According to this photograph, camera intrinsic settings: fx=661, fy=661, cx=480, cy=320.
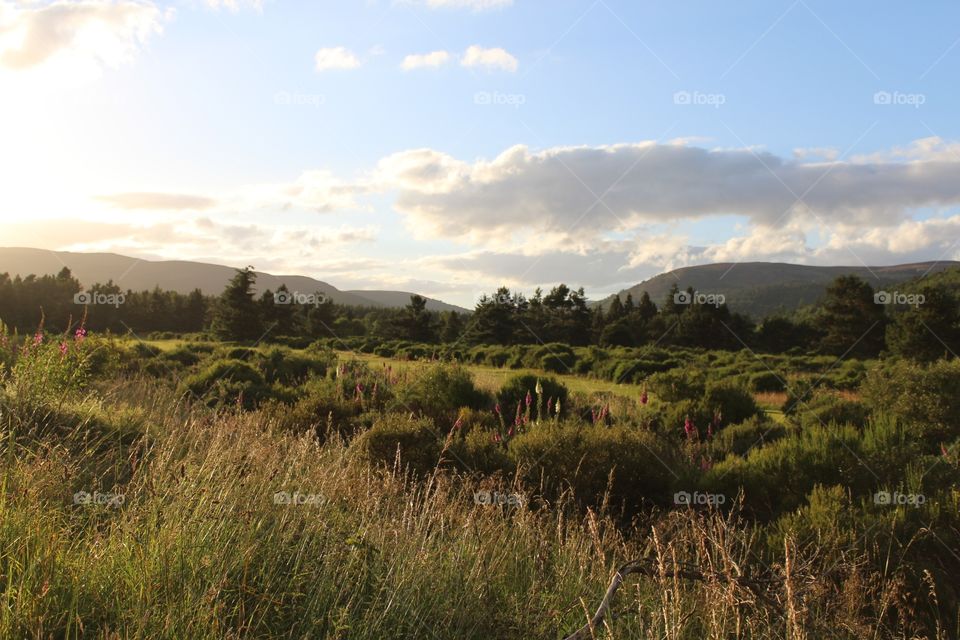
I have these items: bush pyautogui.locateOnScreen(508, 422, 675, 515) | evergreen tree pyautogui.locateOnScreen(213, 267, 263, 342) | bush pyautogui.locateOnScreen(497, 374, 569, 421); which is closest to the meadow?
bush pyautogui.locateOnScreen(508, 422, 675, 515)

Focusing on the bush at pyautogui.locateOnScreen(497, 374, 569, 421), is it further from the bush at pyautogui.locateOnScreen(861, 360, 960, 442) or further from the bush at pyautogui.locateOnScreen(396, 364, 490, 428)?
the bush at pyautogui.locateOnScreen(861, 360, 960, 442)

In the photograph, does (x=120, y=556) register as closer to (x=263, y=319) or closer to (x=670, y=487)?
(x=670, y=487)

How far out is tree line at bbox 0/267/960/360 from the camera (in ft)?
153

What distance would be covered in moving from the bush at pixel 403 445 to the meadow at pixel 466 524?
0.13 feet

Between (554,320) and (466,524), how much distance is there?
5200cm

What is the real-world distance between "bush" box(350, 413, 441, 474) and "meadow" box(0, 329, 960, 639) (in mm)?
39

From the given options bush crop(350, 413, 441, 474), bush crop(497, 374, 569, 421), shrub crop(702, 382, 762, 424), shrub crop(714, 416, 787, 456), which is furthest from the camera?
bush crop(497, 374, 569, 421)

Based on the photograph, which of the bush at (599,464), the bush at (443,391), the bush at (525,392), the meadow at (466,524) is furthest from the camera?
the bush at (525,392)

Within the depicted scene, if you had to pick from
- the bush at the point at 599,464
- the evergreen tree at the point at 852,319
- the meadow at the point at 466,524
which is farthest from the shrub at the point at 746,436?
the evergreen tree at the point at 852,319

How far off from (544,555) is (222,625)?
2423 millimetres

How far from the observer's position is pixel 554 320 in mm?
55938

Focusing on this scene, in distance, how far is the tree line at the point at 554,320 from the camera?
46531 mm

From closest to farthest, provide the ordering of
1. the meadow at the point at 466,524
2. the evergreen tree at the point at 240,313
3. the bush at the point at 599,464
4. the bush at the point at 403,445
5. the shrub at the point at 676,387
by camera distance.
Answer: the meadow at the point at 466,524, the bush at the point at 599,464, the bush at the point at 403,445, the shrub at the point at 676,387, the evergreen tree at the point at 240,313

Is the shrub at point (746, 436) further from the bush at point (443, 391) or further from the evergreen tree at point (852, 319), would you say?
the evergreen tree at point (852, 319)
